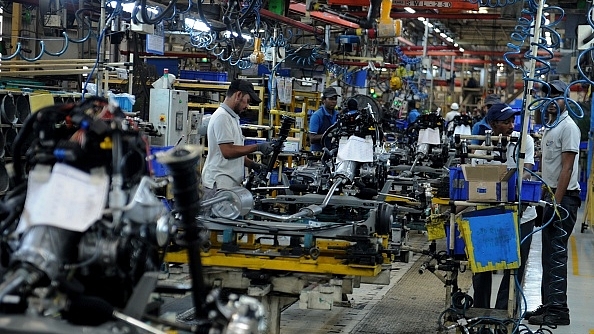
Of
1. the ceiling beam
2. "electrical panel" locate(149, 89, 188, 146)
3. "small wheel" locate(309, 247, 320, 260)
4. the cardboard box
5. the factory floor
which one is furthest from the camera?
the ceiling beam

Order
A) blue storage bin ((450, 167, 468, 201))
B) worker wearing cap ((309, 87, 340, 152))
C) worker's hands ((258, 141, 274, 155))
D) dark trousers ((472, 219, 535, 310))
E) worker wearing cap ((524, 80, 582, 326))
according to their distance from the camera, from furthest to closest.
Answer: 1. worker wearing cap ((309, 87, 340, 152))
2. worker's hands ((258, 141, 274, 155))
3. worker wearing cap ((524, 80, 582, 326))
4. dark trousers ((472, 219, 535, 310))
5. blue storage bin ((450, 167, 468, 201))

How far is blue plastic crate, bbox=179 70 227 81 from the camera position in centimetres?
1434

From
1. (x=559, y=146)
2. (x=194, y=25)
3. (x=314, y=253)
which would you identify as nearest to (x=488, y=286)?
(x=559, y=146)

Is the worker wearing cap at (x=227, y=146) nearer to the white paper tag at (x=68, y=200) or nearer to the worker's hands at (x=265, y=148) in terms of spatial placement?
the worker's hands at (x=265, y=148)

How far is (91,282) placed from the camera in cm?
299

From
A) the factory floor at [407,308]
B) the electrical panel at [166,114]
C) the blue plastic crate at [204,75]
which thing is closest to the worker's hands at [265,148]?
the factory floor at [407,308]

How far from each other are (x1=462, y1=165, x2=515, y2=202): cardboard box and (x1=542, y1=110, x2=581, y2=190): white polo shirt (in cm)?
139

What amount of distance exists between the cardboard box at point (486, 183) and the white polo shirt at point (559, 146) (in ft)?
4.56

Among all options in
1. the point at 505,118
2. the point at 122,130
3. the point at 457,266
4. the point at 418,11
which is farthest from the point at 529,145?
Answer: the point at 418,11

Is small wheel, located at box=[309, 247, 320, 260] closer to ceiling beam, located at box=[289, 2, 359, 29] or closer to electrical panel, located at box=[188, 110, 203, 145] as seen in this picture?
electrical panel, located at box=[188, 110, 203, 145]

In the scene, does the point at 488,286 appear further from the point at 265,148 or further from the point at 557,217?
the point at 265,148

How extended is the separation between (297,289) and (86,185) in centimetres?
247

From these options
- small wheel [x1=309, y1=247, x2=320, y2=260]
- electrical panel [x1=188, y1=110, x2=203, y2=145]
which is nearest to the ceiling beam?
electrical panel [x1=188, y1=110, x2=203, y2=145]

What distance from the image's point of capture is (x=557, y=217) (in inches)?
273
